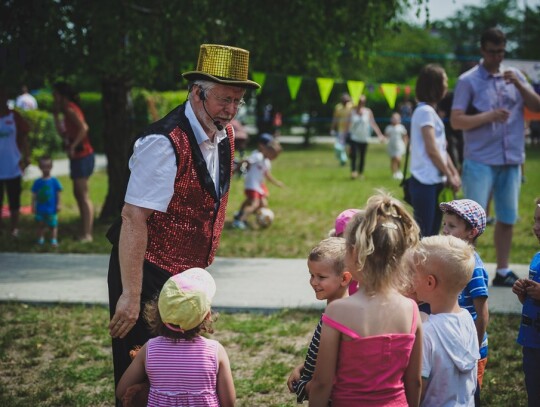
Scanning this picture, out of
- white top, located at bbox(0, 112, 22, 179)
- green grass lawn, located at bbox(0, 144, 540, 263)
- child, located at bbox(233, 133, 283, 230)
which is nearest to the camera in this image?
green grass lawn, located at bbox(0, 144, 540, 263)

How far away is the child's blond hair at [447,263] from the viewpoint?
3.04 meters

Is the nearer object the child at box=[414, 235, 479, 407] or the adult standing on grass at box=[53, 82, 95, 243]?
the child at box=[414, 235, 479, 407]

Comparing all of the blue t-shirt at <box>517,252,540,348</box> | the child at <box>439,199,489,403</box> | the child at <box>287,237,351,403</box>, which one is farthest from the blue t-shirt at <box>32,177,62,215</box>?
the blue t-shirt at <box>517,252,540,348</box>

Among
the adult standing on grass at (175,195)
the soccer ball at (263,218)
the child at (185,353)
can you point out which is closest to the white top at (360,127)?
the soccer ball at (263,218)

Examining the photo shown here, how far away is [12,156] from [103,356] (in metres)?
5.00

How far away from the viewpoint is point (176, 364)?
9.73ft

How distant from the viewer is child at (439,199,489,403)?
3533 mm

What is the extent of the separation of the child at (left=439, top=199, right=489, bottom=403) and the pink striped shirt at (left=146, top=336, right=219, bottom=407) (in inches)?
52.9

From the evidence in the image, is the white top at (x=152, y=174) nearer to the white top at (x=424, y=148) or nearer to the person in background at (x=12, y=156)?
the white top at (x=424, y=148)

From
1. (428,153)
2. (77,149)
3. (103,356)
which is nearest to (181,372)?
(103,356)

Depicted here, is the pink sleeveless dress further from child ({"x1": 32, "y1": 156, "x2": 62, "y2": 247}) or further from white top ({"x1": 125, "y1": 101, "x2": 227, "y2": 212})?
child ({"x1": 32, "y1": 156, "x2": 62, "y2": 247})

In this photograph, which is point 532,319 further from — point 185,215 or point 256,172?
point 256,172

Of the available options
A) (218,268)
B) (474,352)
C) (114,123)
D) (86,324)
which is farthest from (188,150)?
(114,123)

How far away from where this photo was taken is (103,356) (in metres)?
5.18
